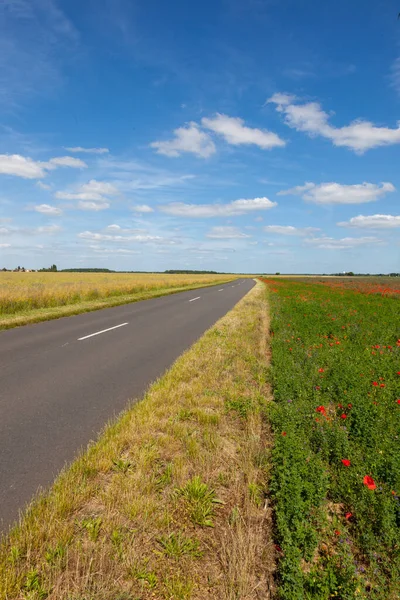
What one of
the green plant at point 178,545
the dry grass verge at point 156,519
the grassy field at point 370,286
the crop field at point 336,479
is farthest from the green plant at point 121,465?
the grassy field at point 370,286

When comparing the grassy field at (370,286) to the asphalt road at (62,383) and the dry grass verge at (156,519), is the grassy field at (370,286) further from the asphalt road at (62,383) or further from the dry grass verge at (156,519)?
the dry grass verge at (156,519)

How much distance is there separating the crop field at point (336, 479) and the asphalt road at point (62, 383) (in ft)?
7.54

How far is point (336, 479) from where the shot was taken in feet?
10.2

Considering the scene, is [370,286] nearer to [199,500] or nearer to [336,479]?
[336,479]

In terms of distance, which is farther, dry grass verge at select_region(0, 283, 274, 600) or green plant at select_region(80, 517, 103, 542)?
green plant at select_region(80, 517, 103, 542)

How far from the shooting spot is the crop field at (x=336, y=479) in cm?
210

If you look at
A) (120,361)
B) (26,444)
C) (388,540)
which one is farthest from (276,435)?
(120,361)

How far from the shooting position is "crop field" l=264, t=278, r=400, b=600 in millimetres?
2100

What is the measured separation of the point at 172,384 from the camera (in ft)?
18.1

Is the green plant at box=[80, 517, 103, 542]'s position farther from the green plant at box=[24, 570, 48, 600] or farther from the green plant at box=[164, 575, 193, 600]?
the green plant at box=[164, 575, 193, 600]

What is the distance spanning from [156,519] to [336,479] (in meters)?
1.81

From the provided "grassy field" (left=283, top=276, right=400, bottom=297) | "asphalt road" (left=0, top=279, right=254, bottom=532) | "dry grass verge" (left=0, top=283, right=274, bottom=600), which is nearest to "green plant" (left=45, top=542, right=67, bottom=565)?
"dry grass verge" (left=0, top=283, right=274, bottom=600)

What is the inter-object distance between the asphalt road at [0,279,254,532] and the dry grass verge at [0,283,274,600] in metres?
0.34

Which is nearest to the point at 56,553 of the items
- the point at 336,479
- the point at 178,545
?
the point at 178,545
